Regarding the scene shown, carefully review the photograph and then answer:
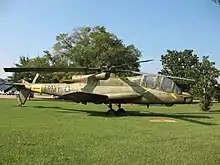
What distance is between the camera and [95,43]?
192ft

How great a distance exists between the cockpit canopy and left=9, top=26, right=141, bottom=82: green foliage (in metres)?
30.9

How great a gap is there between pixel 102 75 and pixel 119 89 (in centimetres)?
133

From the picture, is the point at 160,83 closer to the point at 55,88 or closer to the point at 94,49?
the point at 55,88

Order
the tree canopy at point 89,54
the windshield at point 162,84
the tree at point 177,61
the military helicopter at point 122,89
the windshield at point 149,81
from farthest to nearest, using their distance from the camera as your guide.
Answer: the tree at point 177,61 → the tree canopy at point 89,54 → the windshield at point 149,81 → the windshield at point 162,84 → the military helicopter at point 122,89

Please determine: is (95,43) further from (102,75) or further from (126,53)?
(102,75)

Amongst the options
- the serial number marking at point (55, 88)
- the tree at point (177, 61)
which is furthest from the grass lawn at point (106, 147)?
the tree at point (177, 61)

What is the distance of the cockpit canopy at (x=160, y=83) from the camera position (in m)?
20.9

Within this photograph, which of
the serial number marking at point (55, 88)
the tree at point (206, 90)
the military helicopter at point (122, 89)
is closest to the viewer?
the military helicopter at point (122, 89)

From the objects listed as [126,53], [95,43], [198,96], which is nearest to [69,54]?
[95,43]

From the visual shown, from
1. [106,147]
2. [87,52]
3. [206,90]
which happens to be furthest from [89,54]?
[106,147]

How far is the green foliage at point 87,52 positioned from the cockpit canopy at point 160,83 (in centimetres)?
3091

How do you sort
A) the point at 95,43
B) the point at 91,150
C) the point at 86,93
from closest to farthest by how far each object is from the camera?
the point at 91,150 < the point at 86,93 < the point at 95,43

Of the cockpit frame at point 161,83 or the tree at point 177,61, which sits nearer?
the cockpit frame at point 161,83

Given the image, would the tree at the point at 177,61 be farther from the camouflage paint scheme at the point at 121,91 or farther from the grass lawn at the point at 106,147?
the grass lawn at the point at 106,147
